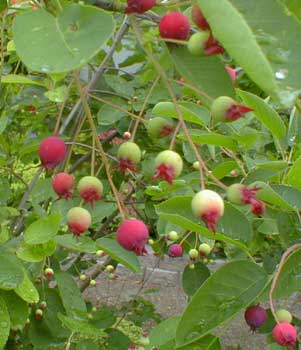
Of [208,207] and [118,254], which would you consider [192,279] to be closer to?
[118,254]

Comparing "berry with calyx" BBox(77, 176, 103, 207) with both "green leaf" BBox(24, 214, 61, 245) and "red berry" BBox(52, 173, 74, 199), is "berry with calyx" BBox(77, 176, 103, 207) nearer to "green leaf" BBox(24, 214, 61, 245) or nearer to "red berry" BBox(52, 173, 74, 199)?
"red berry" BBox(52, 173, 74, 199)

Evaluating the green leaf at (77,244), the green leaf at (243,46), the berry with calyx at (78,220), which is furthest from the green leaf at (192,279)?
the green leaf at (243,46)

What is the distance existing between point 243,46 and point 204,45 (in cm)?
17

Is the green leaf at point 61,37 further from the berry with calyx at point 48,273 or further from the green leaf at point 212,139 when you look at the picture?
the berry with calyx at point 48,273

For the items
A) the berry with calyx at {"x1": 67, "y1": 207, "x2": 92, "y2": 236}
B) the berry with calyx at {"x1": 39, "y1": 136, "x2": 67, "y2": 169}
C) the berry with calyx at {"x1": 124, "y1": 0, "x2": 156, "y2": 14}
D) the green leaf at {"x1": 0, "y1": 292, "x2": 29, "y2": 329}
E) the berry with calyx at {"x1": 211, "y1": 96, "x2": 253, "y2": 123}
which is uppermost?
the berry with calyx at {"x1": 124, "y1": 0, "x2": 156, "y2": 14}

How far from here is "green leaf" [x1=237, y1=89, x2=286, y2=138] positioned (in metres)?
1.16

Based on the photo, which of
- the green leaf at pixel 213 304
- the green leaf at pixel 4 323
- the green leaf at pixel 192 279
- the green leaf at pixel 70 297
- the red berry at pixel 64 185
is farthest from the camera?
the green leaf at pixel 192 279

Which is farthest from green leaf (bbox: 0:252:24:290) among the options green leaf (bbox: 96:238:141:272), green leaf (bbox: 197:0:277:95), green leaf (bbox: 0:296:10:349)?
green leaf (bbox: 197:0:277:95)

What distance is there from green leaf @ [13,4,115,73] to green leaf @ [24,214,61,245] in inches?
28.2

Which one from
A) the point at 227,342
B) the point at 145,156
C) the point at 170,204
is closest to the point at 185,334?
the point at 170,204

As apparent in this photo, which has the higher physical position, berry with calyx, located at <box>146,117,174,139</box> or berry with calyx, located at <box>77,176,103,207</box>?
berry with calyx, located at <box>146,117,174,139</box>

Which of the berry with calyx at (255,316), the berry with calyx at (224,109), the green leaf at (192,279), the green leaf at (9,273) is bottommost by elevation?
the green leaf at (192,279)

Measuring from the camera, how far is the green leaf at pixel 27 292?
1.48m

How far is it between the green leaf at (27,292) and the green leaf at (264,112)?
61 cm
